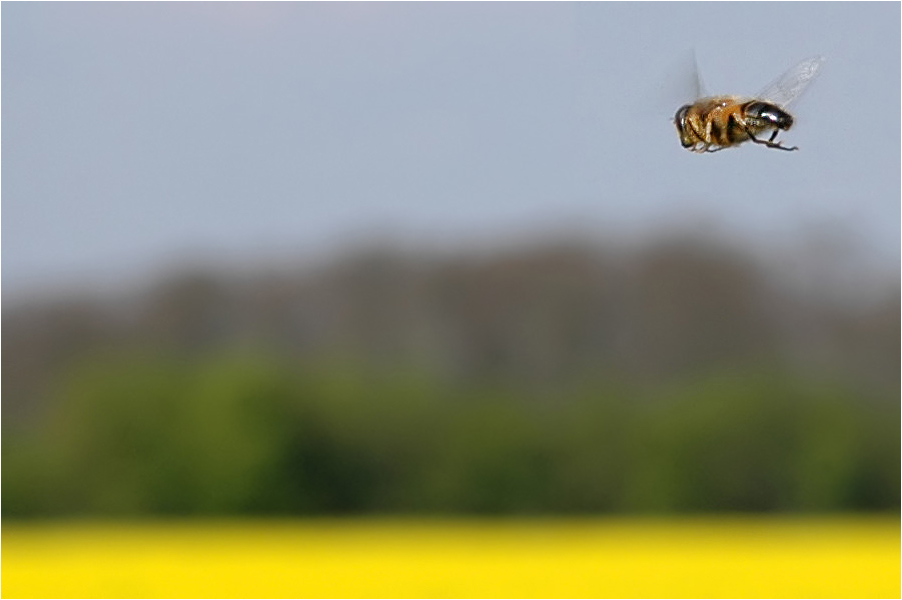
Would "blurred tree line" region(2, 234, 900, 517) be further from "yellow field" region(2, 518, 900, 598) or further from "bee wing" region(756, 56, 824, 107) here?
"bee wing" region(756, 56, 824, 107)

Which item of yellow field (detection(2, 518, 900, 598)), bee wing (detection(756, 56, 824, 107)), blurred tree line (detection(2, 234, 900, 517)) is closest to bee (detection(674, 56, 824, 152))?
bee wing (detection(756, 56, 824, 107))

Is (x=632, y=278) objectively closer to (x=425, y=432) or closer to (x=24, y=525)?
(x=425, y=432)

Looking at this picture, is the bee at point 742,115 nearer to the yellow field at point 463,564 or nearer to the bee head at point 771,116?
the bee head at point 771,116

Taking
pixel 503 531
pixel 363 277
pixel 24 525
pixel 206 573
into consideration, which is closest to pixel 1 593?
A: pixel 206 573

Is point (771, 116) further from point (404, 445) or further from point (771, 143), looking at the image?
point (404, 445)

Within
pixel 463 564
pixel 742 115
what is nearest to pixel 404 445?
pixel 463 564
